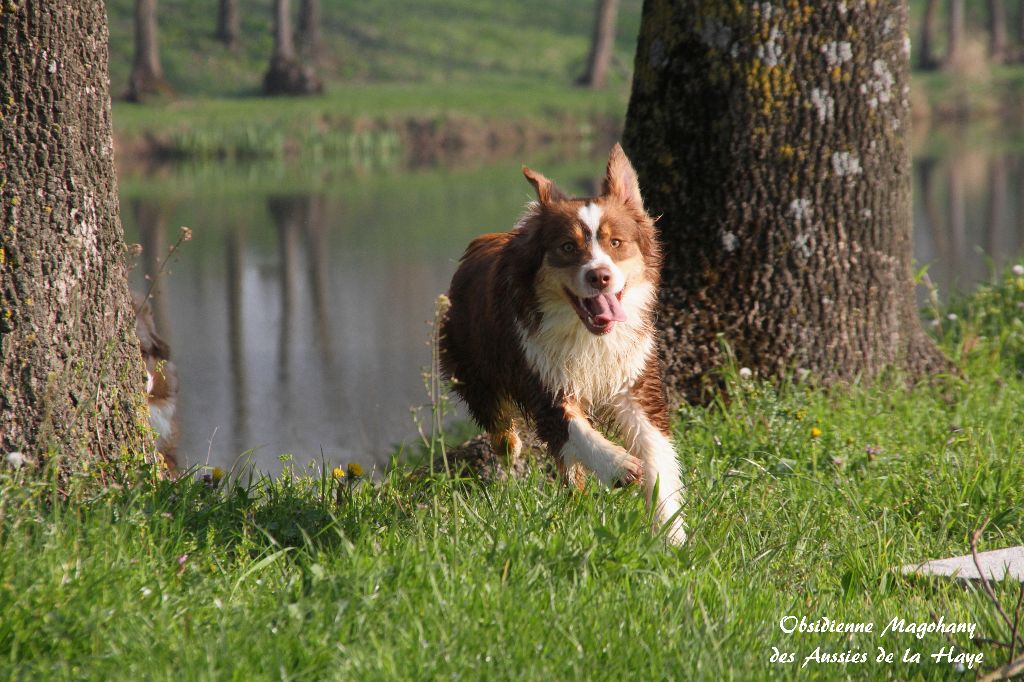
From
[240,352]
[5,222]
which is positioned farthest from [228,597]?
[240,352]

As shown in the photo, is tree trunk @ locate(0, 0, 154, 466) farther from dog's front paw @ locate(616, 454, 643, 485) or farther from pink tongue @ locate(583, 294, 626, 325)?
dog's front paw @ locate(616, 454, 643, 485)

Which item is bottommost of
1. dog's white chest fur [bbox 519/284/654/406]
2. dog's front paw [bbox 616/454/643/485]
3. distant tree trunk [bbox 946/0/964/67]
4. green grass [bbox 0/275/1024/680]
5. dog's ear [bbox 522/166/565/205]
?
green grass [bbox 0/275/1024/680]

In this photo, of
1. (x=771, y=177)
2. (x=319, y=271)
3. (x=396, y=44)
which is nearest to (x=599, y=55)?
(x=396, y=44)

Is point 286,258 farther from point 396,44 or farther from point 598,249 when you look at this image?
point 396,44

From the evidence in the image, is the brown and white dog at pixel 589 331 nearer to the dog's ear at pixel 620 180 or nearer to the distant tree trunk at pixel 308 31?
the dog's ear at pixel 620 180

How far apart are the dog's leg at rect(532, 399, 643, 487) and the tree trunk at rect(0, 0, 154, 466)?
1.54 meters

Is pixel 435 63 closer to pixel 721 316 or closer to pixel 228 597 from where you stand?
pixel 721 316

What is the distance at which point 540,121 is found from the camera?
28.8m

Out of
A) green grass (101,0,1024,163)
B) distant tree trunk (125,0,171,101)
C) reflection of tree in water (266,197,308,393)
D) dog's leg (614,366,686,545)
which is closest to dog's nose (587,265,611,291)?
dog's leg (614,366,686,545)

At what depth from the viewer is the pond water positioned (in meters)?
7.82

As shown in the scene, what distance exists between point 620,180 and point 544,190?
32cm

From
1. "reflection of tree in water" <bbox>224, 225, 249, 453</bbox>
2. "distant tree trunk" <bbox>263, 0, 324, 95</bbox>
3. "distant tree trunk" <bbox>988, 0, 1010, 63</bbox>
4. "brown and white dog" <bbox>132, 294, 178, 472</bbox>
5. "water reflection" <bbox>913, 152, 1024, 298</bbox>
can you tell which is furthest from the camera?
"distant tree trunk" <bbox>988, 0, 1010, 63</bbox>

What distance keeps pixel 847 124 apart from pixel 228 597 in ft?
13.0

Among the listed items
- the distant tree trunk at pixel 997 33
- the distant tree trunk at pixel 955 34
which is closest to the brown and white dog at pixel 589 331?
the distant tree trunk at pixel 955 34
